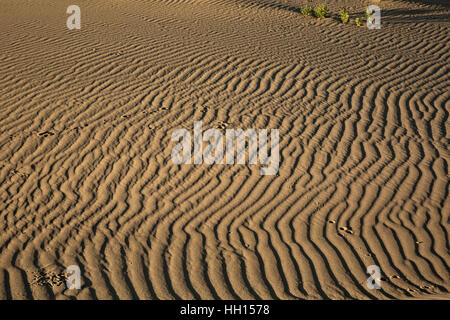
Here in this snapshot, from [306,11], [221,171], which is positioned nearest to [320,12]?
[306,11]

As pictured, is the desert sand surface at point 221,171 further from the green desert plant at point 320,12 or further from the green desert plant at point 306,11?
the green desert plant at point 306,11

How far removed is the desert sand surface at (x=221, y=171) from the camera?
436 cm

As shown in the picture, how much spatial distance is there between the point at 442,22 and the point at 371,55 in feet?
14.2

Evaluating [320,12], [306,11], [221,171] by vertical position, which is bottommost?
[221,171]

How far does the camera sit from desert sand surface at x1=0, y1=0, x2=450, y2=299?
436cm

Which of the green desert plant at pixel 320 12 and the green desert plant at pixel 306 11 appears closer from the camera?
the green desert plant at pixel 320 12

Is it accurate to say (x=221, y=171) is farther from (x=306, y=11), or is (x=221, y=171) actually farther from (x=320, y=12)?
(x=306, y=11)

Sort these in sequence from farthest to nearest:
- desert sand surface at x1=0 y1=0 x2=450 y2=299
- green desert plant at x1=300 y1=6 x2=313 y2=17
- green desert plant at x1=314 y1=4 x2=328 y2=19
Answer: green desert plant at x1=300 y1=6 x2=313 y2=17, green desert plant at x1=314 y1=4 x2=328 y2=19, desert sand surface at x1=0 y1=0 x2=450 y2=299

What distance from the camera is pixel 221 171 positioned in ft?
19.4

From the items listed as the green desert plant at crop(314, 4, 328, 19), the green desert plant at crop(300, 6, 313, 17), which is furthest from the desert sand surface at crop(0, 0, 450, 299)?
the green desert plant at crop(300, 6, 313, 17)

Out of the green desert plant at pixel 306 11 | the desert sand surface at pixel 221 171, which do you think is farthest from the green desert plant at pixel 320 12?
the desert sand surface at pixel 221 171

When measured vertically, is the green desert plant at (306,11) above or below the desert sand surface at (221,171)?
above

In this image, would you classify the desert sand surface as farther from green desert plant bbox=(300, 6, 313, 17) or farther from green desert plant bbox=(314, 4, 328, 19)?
green desert plant bbox=(300, 6, 313, 17)

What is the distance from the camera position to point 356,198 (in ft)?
17.7
